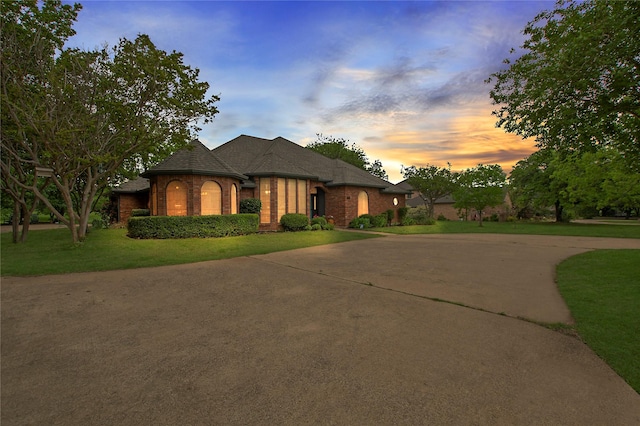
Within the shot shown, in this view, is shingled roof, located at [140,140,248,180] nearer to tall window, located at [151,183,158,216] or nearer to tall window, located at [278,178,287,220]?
tall window, located at [151,183,158,216]

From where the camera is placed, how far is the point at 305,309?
15.8 feet

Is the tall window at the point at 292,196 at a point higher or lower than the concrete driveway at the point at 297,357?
higher

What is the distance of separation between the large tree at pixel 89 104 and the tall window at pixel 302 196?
8.73 m

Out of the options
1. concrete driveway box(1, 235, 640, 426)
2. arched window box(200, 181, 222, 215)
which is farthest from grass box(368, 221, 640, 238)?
concrete driveway box(1, 235, 640, 426)

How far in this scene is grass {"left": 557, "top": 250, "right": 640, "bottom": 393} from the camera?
3271 millimetres

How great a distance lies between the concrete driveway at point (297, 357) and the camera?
7.71 feet

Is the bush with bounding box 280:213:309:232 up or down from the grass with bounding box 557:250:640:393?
up

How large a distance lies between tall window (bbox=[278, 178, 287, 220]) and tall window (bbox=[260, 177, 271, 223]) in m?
Answer: 0.75

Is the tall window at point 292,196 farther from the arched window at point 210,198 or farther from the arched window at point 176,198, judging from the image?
the arched window at point 176,198

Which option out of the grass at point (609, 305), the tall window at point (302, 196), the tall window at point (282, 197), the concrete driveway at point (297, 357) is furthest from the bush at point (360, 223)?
the concrete driveway at point (297, 357)

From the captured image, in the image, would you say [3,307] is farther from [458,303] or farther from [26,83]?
[26,83]

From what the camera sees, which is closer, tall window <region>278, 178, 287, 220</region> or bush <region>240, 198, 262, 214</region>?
bush <region>240, 198, 262, 214</region>

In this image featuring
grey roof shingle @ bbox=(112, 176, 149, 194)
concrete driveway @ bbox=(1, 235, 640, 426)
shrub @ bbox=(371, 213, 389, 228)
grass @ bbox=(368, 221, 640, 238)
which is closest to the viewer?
concrete driveway @ bbox=(1, 235, 640, 426)

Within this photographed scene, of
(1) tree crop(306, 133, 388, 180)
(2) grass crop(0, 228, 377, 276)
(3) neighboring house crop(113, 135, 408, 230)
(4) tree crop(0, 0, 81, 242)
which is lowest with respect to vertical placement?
(2) grass crop(0, 228, 377, 276)
